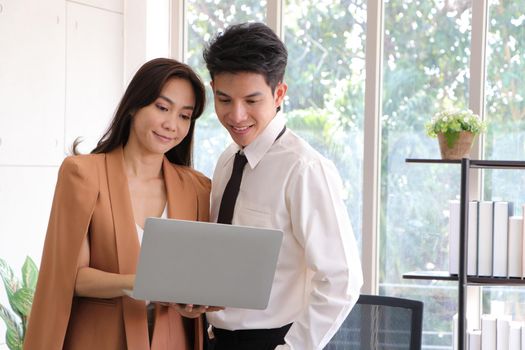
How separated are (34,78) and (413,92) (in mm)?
1864

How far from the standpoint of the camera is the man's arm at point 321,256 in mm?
2113

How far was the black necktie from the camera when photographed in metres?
2.28

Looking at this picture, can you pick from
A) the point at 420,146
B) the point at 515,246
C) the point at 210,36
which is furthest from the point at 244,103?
the point at 210,36

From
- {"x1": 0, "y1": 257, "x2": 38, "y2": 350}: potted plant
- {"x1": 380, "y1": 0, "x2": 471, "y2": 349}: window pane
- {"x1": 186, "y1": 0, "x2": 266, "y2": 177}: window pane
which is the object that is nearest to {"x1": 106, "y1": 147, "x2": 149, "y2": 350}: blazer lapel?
{"x1": 0, "y1": 257, "x2": 38, "y2": 350}: potted plant

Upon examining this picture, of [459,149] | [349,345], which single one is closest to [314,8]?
[459,149]

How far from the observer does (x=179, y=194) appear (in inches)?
90.0

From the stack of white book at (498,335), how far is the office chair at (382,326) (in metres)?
1.45

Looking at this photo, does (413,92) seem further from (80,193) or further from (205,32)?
(80,193)

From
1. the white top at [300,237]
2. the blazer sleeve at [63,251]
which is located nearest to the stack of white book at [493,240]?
the white top at [300,237]

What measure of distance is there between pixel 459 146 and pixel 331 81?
0.97 m

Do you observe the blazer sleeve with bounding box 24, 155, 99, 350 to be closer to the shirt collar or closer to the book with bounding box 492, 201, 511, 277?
the shirt collar

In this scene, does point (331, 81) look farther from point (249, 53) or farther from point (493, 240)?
point (249, 53)

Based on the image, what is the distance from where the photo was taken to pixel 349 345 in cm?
267

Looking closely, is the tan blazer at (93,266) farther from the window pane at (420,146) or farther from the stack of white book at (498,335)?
the window pane at (420,146)
